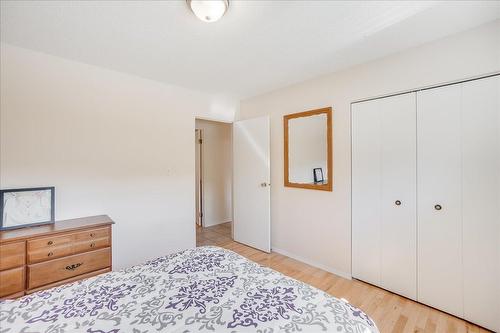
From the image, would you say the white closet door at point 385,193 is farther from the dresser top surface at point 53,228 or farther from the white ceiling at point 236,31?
the dresser top surface at point 53,228

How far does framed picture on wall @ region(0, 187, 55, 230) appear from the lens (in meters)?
1.83

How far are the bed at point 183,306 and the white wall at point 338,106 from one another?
1.49m

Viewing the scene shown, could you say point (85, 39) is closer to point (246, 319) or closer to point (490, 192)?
point (246, 319)

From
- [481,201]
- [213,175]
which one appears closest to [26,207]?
[213,175]

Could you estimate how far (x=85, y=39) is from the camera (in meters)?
1.85

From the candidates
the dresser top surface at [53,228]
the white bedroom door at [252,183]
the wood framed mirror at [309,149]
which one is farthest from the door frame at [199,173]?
the dresser top surface at [53,228]

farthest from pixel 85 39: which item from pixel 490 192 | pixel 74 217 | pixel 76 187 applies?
pixel 490 192

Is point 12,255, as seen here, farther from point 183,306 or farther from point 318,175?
point 318,175

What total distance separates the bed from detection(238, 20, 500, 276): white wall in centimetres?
149

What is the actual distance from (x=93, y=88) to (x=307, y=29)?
220 cm

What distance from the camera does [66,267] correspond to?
6.12ft

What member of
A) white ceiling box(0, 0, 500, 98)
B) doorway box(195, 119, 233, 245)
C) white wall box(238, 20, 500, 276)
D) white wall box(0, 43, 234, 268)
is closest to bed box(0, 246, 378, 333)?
white wall box(0, 43, 234, 268)

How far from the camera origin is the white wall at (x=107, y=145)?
6.43 feet

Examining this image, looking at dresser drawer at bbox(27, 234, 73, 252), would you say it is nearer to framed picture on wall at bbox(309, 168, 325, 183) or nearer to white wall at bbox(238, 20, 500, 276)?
white wall at bbox(238, 20, 500, 276)
